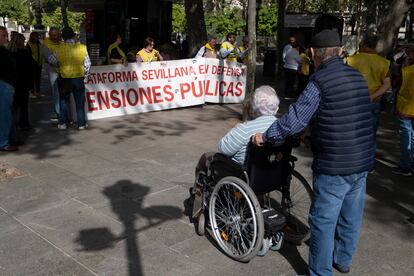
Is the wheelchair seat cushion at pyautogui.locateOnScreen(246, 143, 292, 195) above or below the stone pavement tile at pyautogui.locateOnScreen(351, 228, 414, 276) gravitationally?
above

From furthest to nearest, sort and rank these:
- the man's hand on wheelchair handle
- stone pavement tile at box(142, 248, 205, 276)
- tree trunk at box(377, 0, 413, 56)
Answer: tree trunk at box(377, 0, 413, 56) → stone pavement tile at box(142, 248, 205, 276) → the man's hand on wheelchair handle

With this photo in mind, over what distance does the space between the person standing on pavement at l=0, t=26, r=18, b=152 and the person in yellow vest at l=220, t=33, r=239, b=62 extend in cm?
591

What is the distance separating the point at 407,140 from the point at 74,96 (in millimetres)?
5495

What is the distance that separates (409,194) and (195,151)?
308 centimetres

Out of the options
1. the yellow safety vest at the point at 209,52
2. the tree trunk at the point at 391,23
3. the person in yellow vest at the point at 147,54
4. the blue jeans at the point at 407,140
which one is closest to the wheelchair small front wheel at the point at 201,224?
the blue jeans at the point at 407,140

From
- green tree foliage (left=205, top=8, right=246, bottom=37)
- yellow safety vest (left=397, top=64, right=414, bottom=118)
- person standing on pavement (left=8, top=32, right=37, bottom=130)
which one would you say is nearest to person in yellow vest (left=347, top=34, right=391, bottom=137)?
yellow safety vest (left=397, top=64, right=414, bottom=118)

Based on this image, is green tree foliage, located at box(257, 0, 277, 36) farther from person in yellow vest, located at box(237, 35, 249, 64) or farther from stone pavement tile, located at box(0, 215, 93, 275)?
stone pavement tile, located at box(0, 215, 93, 275)

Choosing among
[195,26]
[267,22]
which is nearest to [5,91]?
[195,26]

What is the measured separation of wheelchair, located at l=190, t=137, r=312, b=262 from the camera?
3539 millimetres

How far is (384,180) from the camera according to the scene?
20.0ft

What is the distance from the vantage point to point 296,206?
4199 millimetres

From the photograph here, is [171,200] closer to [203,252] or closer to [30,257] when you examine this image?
[203,252]

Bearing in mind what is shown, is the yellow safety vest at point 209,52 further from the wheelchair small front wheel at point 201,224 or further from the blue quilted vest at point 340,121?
the blue quilted vest at point 340,121

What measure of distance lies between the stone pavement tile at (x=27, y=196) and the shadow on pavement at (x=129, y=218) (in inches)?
22.6
